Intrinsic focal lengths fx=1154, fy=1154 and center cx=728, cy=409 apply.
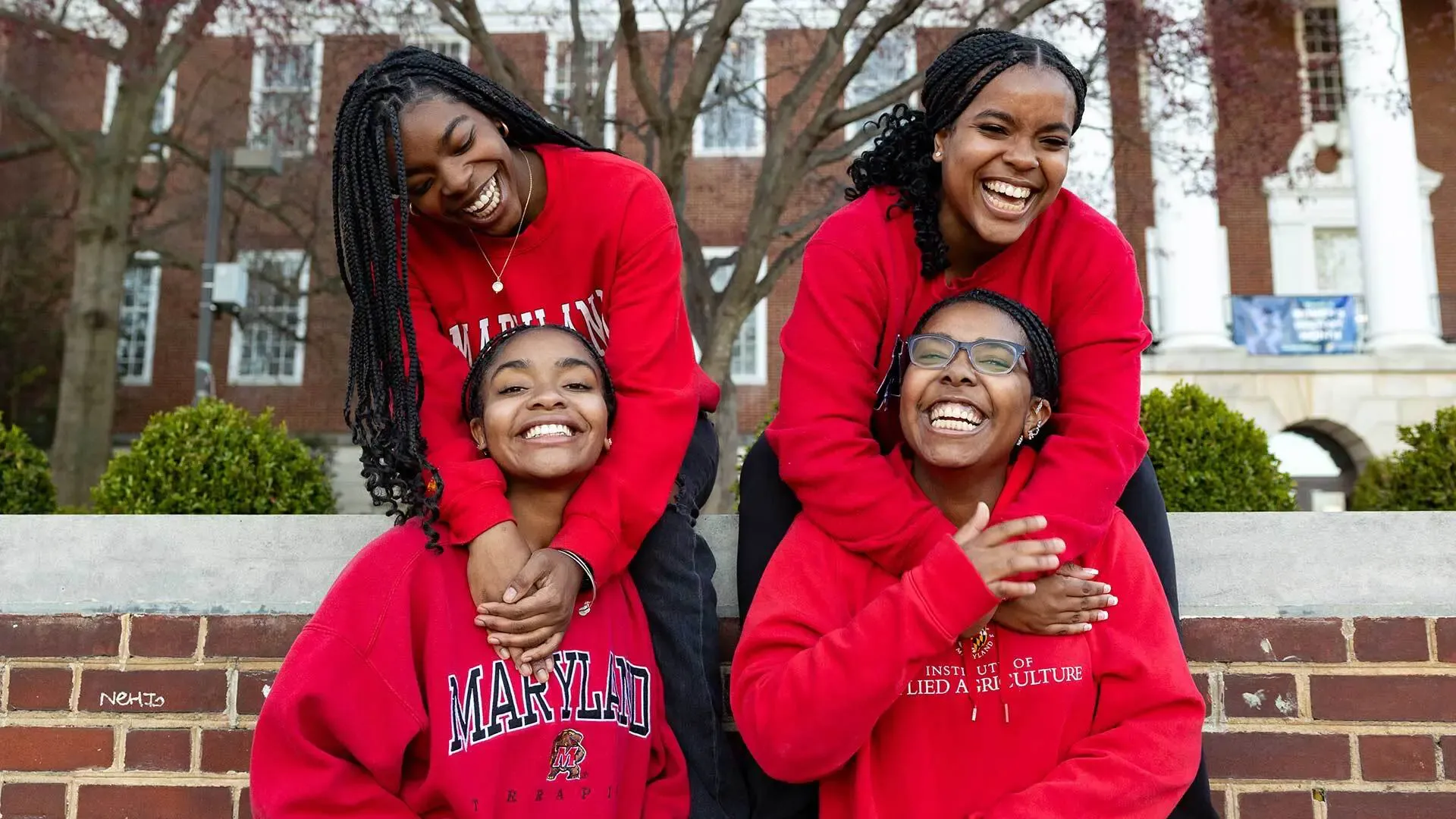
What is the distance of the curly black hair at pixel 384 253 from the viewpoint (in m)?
2.42

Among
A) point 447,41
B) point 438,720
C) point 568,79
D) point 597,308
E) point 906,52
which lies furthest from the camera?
point 447,41

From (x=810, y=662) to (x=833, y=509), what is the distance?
1.10 ft

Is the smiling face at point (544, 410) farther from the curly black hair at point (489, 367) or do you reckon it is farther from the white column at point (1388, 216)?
the white column at point (1388, 216)

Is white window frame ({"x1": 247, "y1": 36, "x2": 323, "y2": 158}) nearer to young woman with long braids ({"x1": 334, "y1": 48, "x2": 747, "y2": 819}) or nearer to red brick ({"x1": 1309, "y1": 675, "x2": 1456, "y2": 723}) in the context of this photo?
young woman with long braids ({"x1": 334, "y1": 48, "x2": 747, "y2": 819})

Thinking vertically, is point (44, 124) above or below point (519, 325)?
above

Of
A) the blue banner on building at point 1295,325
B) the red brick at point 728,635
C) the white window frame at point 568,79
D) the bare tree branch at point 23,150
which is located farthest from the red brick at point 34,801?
the blue banner on building at point 1295,325

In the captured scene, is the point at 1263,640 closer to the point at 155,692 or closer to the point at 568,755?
the point at 568,755

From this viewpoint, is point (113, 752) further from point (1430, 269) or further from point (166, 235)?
point (1430, 269)

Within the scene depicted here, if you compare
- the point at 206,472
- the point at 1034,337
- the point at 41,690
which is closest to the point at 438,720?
the point at 41,690

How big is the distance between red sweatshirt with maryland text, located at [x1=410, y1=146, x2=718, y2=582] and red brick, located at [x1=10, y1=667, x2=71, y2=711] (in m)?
1.07

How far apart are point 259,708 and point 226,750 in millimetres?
113

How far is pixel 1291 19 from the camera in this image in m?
18.6

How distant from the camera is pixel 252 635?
263 centimetres

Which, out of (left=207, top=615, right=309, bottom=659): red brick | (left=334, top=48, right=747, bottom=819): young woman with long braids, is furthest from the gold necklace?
(left=207, top=615, right=309, bottom=659): red brick
